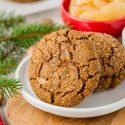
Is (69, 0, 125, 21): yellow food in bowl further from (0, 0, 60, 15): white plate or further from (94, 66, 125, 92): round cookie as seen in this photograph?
(0, 0, 60, 15): white plate

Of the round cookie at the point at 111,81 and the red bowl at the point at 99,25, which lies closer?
the round cookie at the point at 111,81

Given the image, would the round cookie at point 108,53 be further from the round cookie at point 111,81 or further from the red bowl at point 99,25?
the red bowl at point 99,25

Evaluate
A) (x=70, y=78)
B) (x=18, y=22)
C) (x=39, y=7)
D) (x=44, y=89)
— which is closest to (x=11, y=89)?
(x=44, y=89)

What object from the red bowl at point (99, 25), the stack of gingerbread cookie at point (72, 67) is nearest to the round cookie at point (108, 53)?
the stack of gingerbread cookie at point (72, 67)

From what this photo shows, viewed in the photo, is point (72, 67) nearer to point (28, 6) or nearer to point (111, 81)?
point (111, 81)

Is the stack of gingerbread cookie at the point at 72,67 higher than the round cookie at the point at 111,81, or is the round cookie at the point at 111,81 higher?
the stack of gingerbread cookie at the point at 72,67

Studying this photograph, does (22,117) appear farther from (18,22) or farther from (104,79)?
(18,22)
